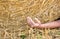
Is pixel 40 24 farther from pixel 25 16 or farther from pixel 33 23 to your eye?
pixel 25 16

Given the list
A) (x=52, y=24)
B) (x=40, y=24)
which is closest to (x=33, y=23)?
(x=40, y=24)

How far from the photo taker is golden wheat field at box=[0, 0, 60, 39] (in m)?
2.75

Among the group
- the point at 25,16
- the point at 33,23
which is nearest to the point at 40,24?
the point at 33,23

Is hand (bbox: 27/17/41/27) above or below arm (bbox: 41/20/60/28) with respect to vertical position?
above

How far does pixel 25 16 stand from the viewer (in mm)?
2930

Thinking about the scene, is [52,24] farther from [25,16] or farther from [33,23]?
[25,16]

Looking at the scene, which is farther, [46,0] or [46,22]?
[46,0]

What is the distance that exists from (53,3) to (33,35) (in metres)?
0.50

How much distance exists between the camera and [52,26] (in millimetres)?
2836

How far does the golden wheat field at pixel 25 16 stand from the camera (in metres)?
2.75

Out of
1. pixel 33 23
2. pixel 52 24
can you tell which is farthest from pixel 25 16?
pixel 52 24

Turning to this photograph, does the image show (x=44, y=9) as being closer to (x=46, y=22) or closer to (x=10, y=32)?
(x=46, y=22)

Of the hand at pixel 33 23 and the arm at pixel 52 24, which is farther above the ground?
the hand at pixel 33 23

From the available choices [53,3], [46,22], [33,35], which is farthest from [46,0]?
[33,35]
